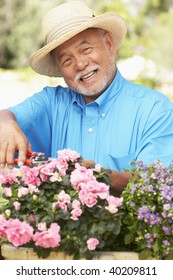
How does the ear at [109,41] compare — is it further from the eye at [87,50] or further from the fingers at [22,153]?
the fingers at [22,153]

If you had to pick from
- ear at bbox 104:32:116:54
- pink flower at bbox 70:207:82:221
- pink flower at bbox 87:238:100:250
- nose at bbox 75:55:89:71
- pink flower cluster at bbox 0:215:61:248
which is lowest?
pink flower at bbox 87:238:100:250

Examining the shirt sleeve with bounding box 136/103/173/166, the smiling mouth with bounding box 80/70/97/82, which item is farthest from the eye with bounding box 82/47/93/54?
the shirt sleeve with bounding box 136/103/173/166

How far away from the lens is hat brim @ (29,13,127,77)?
3.04 m

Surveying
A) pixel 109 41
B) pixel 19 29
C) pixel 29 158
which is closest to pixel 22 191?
pixel 29 158

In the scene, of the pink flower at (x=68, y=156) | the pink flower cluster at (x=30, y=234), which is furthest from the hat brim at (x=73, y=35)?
the pink flower cluster at (x=30, y=234)

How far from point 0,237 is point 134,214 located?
0.48m

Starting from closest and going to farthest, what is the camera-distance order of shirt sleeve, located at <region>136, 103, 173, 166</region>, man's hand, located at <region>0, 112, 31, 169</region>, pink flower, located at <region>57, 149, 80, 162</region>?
pink flower, located at <region>57, 149, 80, 162</region> < man's hand, located at <region>0, 112, 31, 169</region> < shirt sleeve, located at <region>136, 103, 173, 166</region>

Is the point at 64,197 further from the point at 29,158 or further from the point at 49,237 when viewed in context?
the point at 29,158

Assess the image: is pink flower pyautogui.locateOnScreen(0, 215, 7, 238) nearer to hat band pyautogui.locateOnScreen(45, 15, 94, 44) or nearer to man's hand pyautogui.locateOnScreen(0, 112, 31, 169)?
man's hand pyautogui.locateOnScreen(0, 112, 31, 169)

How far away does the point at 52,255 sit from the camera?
2115mm

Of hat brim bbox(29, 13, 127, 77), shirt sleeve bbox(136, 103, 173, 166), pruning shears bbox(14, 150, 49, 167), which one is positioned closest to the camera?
pruning shears bbox(14, 150, 49, 167)

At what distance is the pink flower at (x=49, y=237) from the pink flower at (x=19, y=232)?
0.09 ft

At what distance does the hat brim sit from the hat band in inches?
→ 2.3
